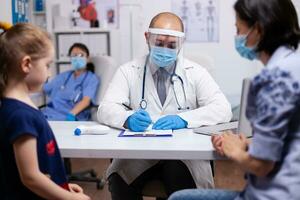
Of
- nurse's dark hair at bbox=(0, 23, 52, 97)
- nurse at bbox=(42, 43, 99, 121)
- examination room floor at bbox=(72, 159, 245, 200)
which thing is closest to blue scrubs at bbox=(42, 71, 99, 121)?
nurse at bbox=(42, 43, 99, 121)

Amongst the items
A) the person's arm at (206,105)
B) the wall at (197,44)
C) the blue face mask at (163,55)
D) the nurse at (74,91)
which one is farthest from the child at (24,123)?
the wall at (197,44)

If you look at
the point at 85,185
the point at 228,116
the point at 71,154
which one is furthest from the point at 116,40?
the point at 71,154

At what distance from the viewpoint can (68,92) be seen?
3.16m

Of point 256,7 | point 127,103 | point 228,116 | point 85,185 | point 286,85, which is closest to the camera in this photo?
point 286,85

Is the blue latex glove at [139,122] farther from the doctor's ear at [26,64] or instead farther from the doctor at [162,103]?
the doctor's ear at [26,64]

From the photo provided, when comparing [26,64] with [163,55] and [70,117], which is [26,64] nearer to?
[163,55]

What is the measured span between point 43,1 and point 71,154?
2952 millimetres

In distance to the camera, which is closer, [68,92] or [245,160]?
[245,160]

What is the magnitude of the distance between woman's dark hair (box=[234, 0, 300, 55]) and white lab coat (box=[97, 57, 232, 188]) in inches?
28.8

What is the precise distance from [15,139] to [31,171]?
0.30 feet

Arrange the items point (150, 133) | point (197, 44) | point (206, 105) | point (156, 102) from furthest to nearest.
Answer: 1. point (197, 44)
2. point (156, 102)
3. point (206, 105)
4. point (150, 133)

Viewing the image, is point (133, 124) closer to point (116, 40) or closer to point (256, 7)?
point (256, 7)

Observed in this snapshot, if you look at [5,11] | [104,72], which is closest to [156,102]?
[104,72]

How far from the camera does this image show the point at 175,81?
1.99 meters
